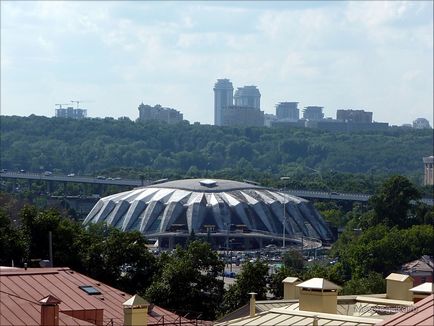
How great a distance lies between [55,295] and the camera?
38594 mm

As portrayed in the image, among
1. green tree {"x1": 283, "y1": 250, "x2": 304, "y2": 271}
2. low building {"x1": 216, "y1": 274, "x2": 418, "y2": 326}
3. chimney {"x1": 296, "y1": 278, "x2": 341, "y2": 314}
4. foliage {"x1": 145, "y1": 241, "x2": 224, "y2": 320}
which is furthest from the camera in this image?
green tree {"x1": 283, "y1": 250, "x2": 304, "y2": 271}

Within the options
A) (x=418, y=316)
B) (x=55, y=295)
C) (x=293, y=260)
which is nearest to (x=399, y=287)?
(x=55, y=295)

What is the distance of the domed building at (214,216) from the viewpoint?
173 metres

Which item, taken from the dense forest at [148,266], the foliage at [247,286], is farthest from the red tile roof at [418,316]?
the foliage at [247,286]

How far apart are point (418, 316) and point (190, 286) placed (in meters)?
41.2

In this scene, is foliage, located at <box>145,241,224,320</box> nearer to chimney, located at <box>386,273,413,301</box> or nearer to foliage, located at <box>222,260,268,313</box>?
foliage, located at <box>222,260,268,313</box>

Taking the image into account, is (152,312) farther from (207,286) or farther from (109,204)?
(109,204)

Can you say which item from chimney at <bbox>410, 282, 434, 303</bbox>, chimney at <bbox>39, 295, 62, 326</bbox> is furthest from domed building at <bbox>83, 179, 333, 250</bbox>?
chimney at <bbox>39, 295, 62, 326</bbox>

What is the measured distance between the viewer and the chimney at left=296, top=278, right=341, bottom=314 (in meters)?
32.3

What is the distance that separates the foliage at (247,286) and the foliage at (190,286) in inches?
31.1

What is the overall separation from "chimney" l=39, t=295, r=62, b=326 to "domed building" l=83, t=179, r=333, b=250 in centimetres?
13631

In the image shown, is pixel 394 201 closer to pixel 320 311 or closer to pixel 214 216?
pixel 214 216

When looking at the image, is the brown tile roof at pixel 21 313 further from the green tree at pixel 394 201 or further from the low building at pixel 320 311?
the green tree at pixel 394 201

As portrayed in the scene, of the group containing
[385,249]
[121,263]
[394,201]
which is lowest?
[385,249]
